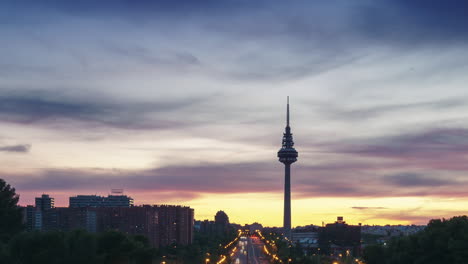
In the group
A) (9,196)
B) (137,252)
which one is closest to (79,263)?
(137,252)

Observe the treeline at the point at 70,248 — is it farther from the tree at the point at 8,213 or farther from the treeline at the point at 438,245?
the treeline at the point at 438,245

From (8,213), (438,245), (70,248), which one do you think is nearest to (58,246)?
(70,248)

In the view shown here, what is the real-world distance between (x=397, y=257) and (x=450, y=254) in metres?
9.19

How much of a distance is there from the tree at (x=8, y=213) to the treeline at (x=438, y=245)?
1757 inches

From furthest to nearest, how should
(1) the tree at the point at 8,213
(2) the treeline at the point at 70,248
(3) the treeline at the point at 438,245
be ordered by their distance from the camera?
1. (1) the tree at the point at 8,213
2. (3) the treeline at the point at 438,245
3. (2) the treeline at the point at 70,248

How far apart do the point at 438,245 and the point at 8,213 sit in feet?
161

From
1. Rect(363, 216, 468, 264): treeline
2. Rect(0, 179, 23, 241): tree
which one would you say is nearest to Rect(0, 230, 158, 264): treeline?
Rect(0, 179, 23, 241): tree

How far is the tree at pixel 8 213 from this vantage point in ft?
268

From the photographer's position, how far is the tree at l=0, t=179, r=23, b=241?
81562 millimetres

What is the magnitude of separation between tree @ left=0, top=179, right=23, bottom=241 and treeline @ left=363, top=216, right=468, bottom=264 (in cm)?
4463

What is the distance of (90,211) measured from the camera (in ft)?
654

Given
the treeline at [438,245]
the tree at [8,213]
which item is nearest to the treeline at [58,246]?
the tree at [8,213]

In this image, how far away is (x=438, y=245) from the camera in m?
70.4

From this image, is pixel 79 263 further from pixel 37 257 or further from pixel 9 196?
pixel 9 196
